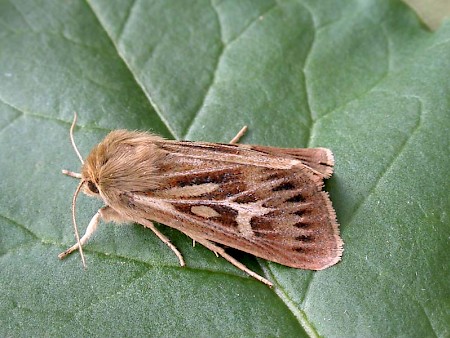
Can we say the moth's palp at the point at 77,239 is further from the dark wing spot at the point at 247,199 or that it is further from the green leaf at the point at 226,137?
the dark wing spot at the point at 247,199

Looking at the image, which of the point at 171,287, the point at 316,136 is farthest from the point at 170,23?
the point at 171,287

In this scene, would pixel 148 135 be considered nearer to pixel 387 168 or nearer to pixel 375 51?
pixel 387 168

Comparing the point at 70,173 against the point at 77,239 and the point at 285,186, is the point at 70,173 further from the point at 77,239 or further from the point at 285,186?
the point at 285,186

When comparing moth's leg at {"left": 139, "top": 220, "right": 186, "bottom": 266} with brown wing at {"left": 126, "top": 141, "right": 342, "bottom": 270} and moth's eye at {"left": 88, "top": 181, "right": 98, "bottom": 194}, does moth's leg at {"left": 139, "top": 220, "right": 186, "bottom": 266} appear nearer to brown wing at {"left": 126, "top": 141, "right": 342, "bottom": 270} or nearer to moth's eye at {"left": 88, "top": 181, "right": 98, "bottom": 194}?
brown wing at {"left": 126, "top": 141, "right": 342, "bottom": 270}

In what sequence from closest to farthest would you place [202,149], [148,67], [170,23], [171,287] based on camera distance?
[171,287] < [202,149] < [148,67] < [170,23]

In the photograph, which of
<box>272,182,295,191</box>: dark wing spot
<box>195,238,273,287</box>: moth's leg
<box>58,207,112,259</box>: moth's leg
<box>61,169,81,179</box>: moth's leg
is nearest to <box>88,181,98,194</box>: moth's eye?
<box>58,207,112,259</box>: moth's leg

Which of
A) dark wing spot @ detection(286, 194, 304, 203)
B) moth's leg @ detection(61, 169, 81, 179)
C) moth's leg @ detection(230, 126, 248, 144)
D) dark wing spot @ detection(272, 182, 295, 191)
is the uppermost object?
dark wing spot @ detection(272, 182, 295, 191)

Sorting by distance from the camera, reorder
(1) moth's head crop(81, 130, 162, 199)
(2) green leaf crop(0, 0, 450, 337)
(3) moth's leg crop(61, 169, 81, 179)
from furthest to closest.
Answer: (3) moth's leg crop(61, 169, 81, 179)
(1) moth's head crop(81, 130, 162, 199)
(2) green leaf crop(0, 0, 450, 337)
